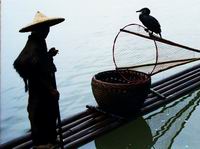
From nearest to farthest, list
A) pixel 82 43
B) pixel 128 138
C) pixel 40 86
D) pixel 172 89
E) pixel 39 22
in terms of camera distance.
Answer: pixel 39 22
pixel 40 86
pixel 128 138
pixel 172 89
pixel 82 43

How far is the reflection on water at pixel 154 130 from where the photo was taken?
267 inches

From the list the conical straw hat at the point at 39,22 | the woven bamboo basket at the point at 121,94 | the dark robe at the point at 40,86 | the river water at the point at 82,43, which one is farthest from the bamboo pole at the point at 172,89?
the conical straw hat at the point at 39,22

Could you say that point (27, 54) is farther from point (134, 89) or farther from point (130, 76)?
point (130, 76)

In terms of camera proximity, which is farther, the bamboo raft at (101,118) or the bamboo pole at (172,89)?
the bamboo pole at (172,89)

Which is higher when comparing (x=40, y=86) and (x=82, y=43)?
(x=40, y=86)

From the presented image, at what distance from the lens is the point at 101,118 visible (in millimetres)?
6973

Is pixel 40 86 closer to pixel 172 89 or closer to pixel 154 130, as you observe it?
pixel 154 130

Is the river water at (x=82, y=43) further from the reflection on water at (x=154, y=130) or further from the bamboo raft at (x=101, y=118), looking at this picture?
the bamboo raft at (x=101, y=118)

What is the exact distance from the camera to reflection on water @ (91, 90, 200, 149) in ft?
22.3

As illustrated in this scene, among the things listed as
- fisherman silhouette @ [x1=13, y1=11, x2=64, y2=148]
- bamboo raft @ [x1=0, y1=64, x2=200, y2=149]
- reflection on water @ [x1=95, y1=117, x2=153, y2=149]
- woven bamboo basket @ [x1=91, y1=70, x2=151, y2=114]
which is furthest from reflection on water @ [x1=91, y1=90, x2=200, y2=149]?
fisherman silhouette @ [x1=13, y1=11, x2=64, y2=148]

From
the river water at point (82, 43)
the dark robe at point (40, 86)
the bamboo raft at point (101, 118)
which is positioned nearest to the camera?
the dark robe at point (40, 86)

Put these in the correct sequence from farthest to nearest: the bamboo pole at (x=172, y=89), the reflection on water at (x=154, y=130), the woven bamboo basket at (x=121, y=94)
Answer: the bamboo pole at (x=172, y=89)
the reflection on water at (x=154, y=130)
the woven bamboo basket at (x=121, y=94)

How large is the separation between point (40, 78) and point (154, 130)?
2826 mm

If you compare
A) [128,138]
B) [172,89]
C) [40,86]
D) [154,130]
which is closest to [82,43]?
[172,89]
